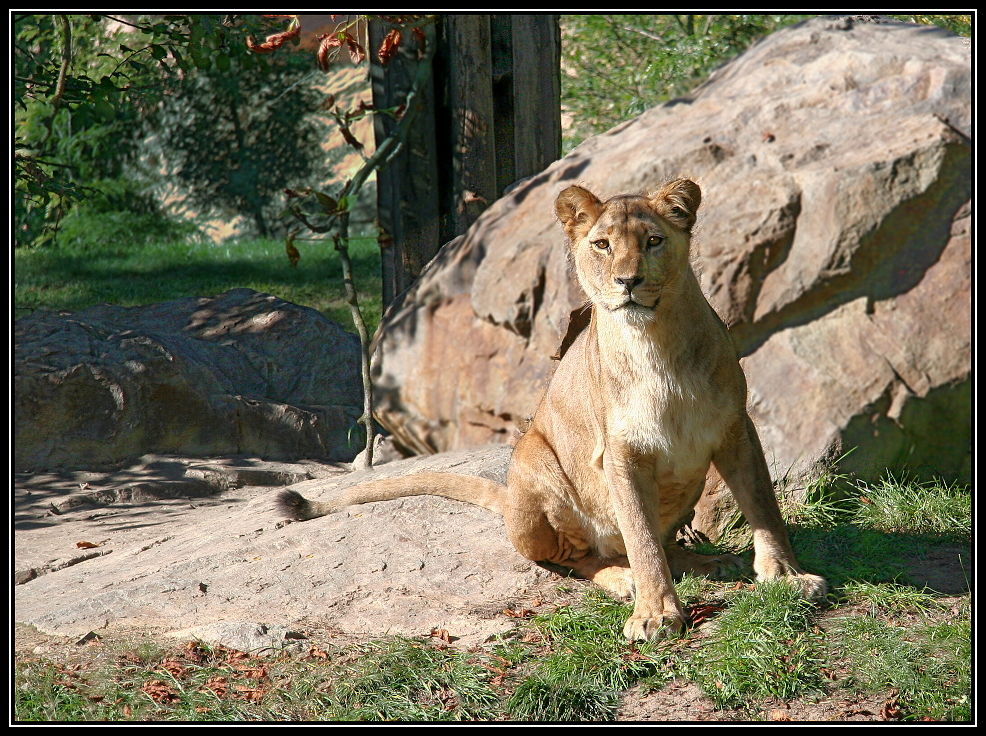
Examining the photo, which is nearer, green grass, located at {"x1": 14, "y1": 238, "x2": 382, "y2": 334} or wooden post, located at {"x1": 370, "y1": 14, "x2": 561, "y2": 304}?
wooden post, located at {"x1": 370, "y1": 14, "x2": 561, "y2": 304}

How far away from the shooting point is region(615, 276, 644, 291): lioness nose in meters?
4.36

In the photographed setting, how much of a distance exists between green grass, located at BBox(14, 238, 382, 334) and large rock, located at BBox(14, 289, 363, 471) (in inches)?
A: 100

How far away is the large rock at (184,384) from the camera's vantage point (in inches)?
322

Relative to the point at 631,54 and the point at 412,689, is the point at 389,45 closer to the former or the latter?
the point at 412,689

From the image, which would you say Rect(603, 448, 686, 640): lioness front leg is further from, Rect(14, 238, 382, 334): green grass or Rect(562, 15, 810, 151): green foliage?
Rect(562, 15, 810, 151): green foliage

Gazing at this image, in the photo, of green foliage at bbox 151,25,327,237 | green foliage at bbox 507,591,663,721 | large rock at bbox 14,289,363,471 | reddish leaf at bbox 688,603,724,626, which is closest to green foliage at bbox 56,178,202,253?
green foliage at bbox 151,25,327,237

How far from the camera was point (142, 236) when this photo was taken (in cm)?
1770

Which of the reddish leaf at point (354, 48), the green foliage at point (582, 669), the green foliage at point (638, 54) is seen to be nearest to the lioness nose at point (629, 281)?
the green foliage at point (582, 669)

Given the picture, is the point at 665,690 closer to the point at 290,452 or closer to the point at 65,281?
the point at 290,452

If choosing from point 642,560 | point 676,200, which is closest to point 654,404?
point 642,560

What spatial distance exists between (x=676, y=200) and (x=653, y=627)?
6.75 ft

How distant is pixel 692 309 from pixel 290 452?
5.43 m

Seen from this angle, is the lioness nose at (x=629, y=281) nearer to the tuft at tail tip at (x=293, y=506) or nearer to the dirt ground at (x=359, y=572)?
the dirt ground at (x=359, y=572)

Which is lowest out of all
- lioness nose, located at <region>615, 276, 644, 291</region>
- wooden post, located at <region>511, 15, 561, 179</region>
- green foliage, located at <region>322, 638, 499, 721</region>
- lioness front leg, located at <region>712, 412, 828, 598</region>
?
green foliage, located at <region>322, 638, 499, 721</region>
